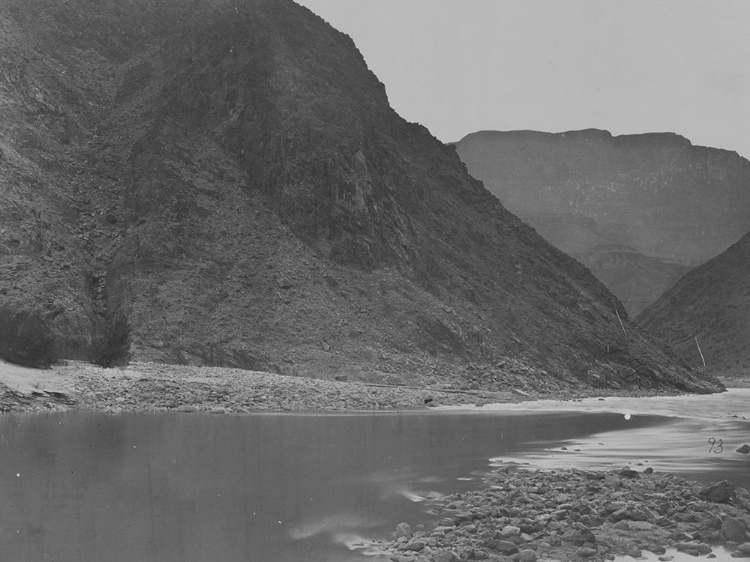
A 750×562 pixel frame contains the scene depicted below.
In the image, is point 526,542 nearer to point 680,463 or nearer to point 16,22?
point 680,463

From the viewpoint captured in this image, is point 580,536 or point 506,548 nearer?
point 506,548

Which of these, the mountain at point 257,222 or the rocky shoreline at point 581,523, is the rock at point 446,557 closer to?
the rocky shoreline at point 581,523

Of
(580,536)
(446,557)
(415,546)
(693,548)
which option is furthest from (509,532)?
(693,548)

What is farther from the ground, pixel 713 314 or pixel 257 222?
pixel 257 222

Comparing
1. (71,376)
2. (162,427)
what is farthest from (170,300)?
(162,427)

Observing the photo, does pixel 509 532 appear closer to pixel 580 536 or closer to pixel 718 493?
pixel 580 536

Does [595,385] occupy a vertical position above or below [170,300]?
below
